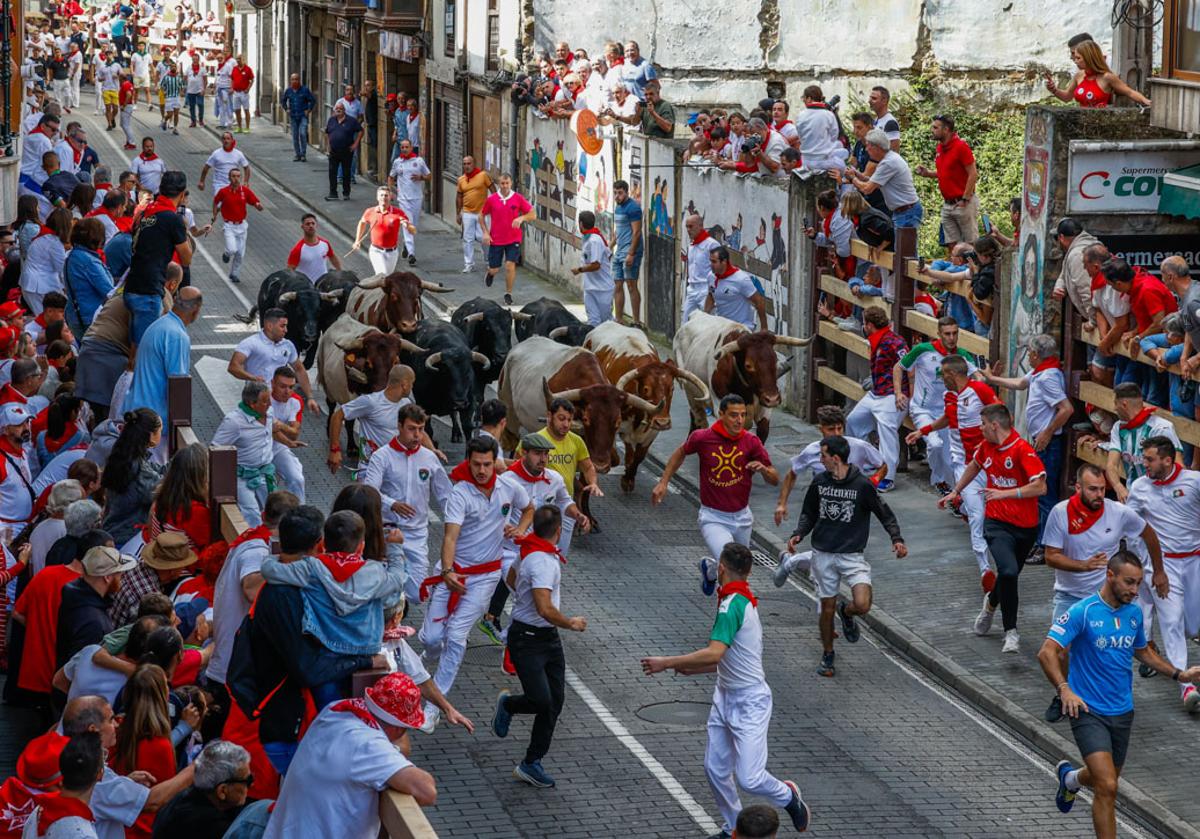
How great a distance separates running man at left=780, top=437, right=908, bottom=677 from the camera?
46.5 feet

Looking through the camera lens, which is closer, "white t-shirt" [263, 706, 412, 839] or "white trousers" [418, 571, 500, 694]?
"white t-shirt" [263, 706, 412, 839]

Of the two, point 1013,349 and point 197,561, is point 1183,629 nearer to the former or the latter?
point 1013,349

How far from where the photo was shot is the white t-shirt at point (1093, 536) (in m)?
13.2

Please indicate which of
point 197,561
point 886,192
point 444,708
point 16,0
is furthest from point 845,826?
point 16,0

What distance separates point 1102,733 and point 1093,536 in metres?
2.54

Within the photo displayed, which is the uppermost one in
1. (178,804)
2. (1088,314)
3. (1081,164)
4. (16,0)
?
(16,0)

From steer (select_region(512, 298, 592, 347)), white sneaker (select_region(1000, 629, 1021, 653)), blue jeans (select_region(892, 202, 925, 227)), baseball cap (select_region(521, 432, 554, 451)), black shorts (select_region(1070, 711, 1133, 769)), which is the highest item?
blue jeans (select_region(892, 202, 925, 227))

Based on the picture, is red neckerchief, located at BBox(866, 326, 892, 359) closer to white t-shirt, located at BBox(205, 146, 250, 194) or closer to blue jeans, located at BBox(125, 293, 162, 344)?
blue jeans, located at BBox(125, 293, 162, 344)

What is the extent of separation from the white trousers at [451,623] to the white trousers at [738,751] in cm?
249

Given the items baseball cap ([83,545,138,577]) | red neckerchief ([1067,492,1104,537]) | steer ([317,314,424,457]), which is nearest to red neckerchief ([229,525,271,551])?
baseball cap ([83,545,138,577])

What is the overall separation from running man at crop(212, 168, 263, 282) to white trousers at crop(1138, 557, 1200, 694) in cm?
1866

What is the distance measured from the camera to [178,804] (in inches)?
332

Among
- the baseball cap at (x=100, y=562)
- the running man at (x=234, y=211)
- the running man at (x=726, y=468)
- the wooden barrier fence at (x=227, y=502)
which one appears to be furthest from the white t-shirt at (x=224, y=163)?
the baseball cap at (x=100, y=562)

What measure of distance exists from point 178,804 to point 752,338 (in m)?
11.8
